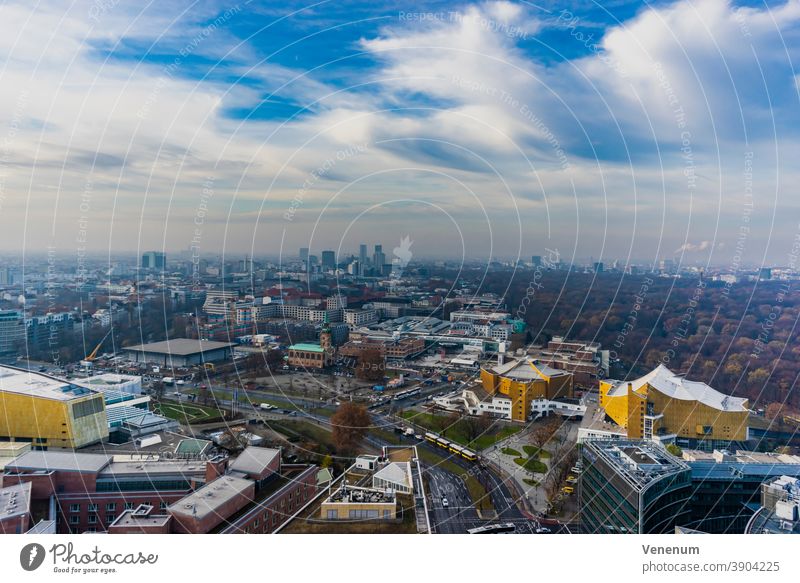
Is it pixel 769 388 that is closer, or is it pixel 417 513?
pixel 417 513

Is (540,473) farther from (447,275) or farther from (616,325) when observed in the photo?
(447,275)

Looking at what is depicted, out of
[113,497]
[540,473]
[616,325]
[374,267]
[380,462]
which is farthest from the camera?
[374,267]

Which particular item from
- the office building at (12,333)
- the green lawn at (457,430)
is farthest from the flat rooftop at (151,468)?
the office building at (12,333)

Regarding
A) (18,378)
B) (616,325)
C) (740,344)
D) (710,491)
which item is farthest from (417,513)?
(616,325)

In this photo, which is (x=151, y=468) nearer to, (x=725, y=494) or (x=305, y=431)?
(x=305, y=431)

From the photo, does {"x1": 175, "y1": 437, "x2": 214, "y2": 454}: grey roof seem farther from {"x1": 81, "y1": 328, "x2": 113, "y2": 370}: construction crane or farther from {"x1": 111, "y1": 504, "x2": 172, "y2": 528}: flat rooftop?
{"x1": 81, "y1": 328, "x2": 113, "y2": 370}: construction crane

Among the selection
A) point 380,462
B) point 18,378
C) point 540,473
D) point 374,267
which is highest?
point 374,267

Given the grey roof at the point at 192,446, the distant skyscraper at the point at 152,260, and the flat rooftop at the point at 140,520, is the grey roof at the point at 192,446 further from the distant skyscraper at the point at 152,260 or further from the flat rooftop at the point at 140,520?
the distant skyscraper at the point at 152,260
